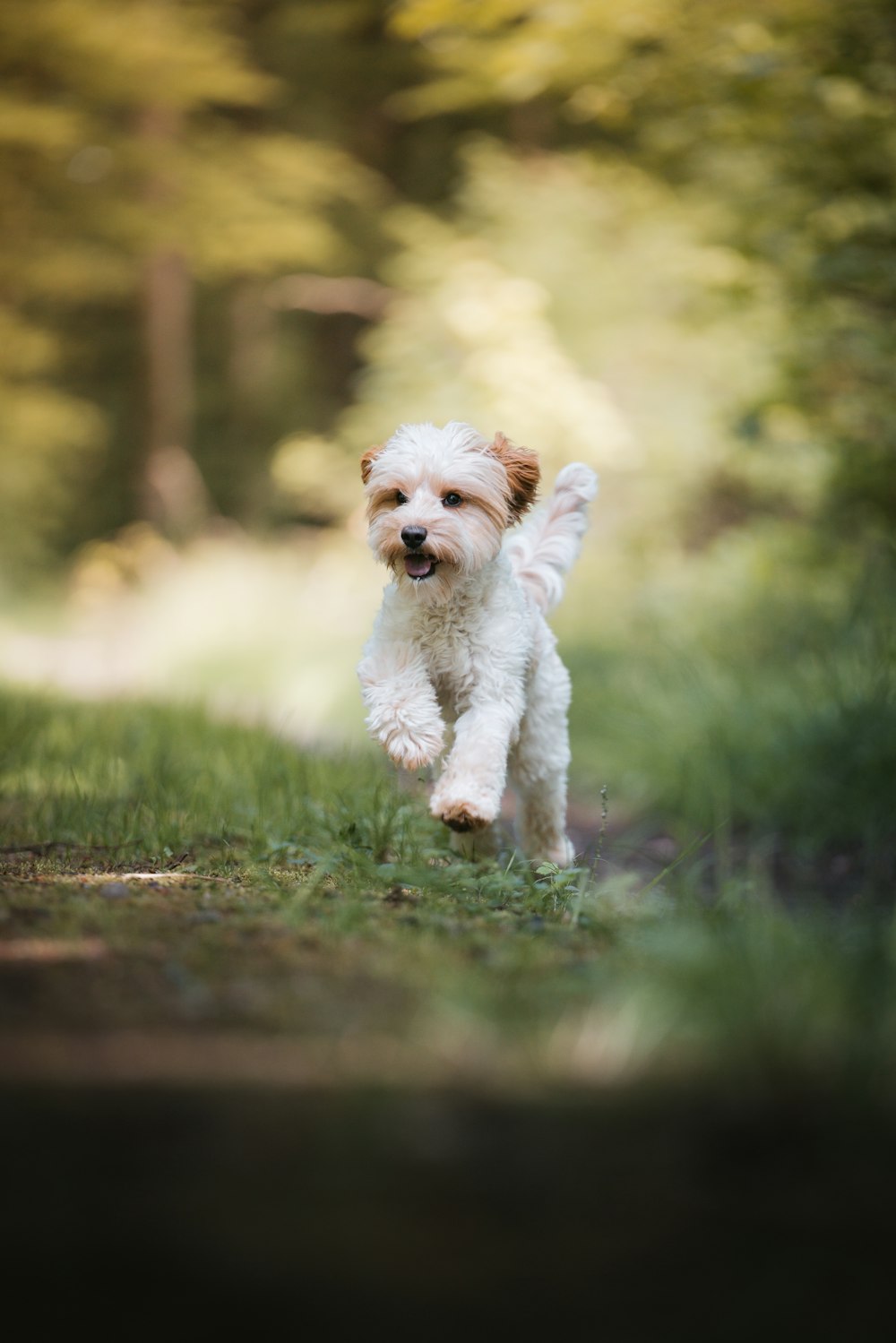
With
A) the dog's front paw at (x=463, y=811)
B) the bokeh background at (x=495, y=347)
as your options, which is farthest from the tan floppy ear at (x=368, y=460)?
the bokeh background at (x=495, y=347)

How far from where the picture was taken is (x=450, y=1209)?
150 cm

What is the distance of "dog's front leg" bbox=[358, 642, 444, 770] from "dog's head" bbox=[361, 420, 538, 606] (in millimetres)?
225

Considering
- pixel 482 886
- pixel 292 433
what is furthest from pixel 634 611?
pixel 292 433

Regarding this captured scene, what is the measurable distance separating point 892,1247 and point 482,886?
6.62 feet

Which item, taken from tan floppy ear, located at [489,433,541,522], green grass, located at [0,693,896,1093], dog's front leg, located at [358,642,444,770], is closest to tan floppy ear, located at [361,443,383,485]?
tan floppy ear, located at [489,433,541,522]

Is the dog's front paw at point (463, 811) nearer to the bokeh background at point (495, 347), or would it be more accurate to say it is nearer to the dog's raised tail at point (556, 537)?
the dog's raised tail at point (556, 537)

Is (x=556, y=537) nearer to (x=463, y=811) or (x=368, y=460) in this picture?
(x=368, y=460)

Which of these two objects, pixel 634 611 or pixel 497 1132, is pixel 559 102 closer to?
pixel 634 611

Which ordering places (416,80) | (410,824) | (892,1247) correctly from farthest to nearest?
(416,80) < (410,824) < (892,1247)

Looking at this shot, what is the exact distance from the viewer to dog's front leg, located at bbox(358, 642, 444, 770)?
386 centimetres

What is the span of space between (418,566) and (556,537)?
1.23 meters

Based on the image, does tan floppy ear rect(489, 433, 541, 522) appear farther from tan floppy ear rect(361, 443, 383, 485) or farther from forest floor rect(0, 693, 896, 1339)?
forest floor rect(0, 693, 896, 1339)

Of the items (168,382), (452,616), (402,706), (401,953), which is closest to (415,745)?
(402,706)

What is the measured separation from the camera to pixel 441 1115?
1701 millimetres
